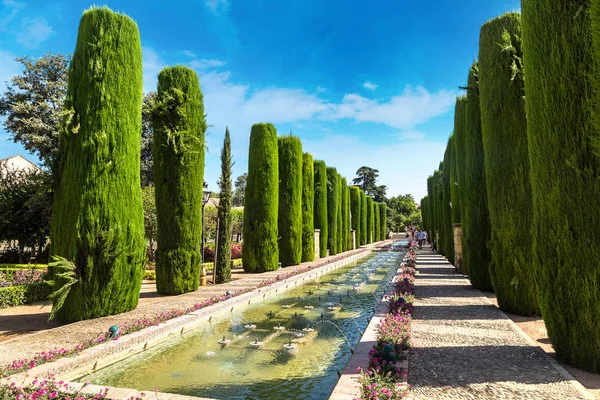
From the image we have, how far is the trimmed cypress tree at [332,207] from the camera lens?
25.3 m

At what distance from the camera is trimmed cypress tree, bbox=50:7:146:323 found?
6961mm

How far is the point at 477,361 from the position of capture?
4340 millimetres

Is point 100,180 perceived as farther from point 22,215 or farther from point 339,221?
point 339,221

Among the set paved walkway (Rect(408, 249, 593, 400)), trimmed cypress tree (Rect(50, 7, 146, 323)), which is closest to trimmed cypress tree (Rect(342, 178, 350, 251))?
paved walkway (Rect(408, 249, 593, 400))

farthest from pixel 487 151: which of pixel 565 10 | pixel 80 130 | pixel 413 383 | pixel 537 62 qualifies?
pixel 80 130

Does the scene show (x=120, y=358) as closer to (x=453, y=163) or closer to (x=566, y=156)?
(x=566, y=156)

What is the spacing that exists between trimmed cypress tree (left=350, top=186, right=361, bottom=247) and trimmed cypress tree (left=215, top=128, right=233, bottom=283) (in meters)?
23.0

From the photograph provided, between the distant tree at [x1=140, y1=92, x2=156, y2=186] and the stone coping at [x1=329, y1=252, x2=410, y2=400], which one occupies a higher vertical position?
the distant tree at [x1=140, y1=92, x2=156, y2=186]

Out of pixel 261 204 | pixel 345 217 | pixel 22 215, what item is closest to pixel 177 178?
pixel 261 204

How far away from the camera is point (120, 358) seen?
16.4 ft

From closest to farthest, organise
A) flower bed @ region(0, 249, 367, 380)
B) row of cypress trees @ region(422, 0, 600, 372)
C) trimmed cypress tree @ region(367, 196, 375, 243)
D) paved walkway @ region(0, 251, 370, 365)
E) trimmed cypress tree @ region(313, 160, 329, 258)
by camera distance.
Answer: row of cypress trees @ region(422, 0, 600, 372)
flower bed @ region(0, 249, 367, 380)
paved walkway @ region(0, 251, 370, 365)
trimmed cypress tree @ region(313, 160, 329, 258)
trimmed cypress tree @ region(367, 196, 375, 243)

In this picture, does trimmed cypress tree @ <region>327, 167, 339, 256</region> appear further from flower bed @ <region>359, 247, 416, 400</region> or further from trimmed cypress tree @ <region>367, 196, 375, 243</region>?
flower bed @ <region>359, 247, 416, 400</region>

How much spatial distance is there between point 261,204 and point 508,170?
1097 cm

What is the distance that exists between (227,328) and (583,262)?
5629 mm
